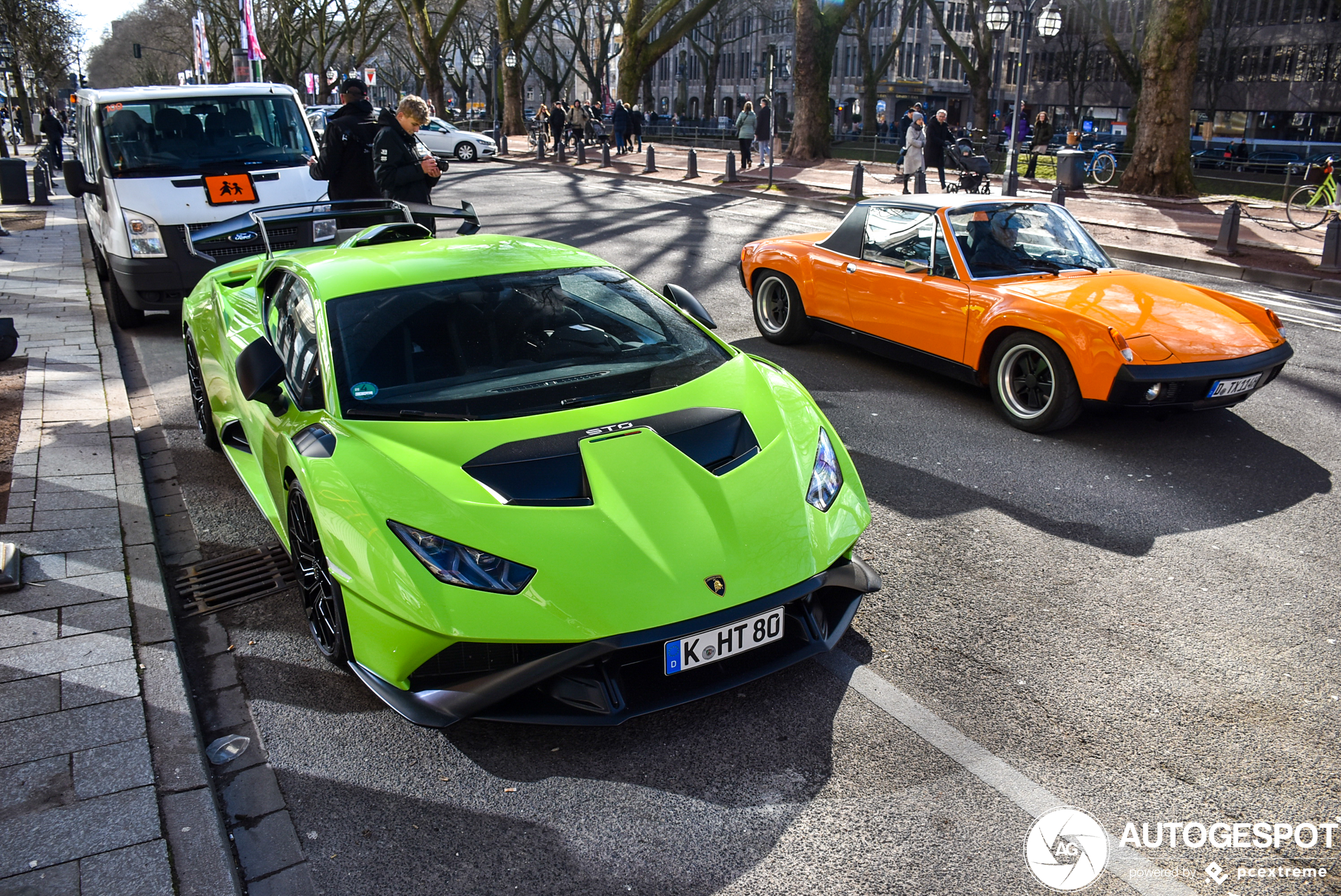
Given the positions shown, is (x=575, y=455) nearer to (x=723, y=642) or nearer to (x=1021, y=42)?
(x=723, y=642)

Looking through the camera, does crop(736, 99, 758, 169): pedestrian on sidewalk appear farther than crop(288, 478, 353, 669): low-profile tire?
Yes

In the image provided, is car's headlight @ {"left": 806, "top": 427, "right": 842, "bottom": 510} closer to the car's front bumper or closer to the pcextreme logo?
the pcextreme logo

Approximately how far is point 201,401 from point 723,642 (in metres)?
4.36

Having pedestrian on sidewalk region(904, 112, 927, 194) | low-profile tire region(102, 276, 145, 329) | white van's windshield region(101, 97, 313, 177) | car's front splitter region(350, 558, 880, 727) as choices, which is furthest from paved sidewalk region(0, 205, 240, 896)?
pedestrian on sidewalk region(904, 112, 927, 194)

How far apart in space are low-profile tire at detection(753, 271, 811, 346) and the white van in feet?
12.9

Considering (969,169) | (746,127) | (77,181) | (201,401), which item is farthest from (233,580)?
(746,127)

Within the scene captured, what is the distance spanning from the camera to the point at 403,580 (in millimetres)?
3012

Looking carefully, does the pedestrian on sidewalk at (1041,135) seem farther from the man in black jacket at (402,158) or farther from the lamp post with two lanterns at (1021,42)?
the man in black jacket at (402,158)

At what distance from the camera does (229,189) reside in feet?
30.0

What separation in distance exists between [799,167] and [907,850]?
1041 inches

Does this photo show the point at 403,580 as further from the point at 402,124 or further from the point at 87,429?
the point at 402,124

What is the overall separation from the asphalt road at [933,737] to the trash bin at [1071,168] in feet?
57.0

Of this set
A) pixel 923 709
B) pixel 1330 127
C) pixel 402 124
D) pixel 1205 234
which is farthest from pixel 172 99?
pixel 1330 127

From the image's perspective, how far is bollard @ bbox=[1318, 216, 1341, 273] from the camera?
485 inches
